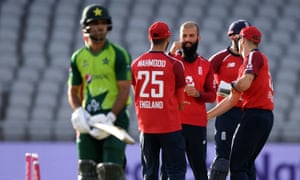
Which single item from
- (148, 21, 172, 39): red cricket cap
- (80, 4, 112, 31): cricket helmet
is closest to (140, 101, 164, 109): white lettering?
(148, 21, 172, 39): red cricket cap

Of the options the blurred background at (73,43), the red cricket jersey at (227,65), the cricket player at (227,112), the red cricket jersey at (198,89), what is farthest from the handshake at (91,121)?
the blurred background at (73,43)

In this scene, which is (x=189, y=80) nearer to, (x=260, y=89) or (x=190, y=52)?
(x=190, y=52)

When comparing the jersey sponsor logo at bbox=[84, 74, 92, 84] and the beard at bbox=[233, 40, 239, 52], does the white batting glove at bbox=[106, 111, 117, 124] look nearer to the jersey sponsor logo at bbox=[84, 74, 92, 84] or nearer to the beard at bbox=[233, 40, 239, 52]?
the jersey sponsor logo at bbox=[84, 74, 92, 84]

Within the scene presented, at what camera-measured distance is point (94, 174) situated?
859 cm

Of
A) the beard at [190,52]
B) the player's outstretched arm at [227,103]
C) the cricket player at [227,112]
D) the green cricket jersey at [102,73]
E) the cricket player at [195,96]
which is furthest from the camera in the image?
the cricket player at [227,112]

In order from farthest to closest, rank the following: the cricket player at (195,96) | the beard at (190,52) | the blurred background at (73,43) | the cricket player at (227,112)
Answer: the blurred background at (73,43) < the cricket player at (227,112) < the beard at (190,52) < the cricket player at (195,96)

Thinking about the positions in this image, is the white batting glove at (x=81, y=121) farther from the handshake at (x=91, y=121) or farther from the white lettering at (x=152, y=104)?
the white lettering at (x=152, y=104)

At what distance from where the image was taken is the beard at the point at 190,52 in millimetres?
10906

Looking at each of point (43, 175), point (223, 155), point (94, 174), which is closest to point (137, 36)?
point (43, 175)

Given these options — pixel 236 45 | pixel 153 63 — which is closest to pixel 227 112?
pixel 236 45

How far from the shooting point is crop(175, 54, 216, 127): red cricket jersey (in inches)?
426

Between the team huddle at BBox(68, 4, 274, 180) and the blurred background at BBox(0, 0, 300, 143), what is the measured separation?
4.44 m

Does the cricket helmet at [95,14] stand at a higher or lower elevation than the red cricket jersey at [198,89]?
higher

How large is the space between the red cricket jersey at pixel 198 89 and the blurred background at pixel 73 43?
4.42m
